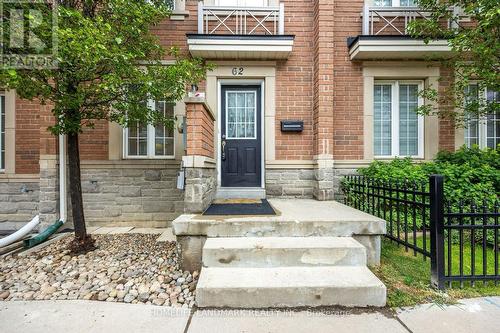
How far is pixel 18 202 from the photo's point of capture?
5.52m

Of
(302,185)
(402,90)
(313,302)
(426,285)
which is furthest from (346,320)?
(402,90)

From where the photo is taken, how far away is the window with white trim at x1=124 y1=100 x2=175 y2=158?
5.55 metres

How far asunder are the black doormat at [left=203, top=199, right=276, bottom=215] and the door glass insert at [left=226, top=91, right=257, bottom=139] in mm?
1876

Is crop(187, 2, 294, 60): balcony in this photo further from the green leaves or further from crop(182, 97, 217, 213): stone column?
crop(182, 97, 217, 213): stone column

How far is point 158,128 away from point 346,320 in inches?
196

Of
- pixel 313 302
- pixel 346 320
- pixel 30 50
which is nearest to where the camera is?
pixel 346 320

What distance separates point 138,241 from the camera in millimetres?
4496

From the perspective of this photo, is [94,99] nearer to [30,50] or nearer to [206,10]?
[30,50]

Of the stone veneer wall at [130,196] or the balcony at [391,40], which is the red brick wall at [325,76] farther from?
the stone veneer wall at [130,196]

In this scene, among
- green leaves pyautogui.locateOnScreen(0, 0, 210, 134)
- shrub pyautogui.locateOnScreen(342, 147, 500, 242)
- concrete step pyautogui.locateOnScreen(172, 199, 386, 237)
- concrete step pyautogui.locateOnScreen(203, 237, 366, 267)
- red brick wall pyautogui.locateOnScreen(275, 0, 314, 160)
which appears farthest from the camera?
red brick wall pyautogui.locateOnScreen(275, 0, 314, 160)

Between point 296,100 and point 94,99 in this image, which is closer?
point 94,99

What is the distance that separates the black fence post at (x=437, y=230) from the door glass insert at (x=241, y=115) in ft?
12.1

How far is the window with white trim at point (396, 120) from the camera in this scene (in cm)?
571

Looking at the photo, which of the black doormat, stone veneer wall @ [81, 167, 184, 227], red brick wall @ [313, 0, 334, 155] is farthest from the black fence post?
stone veneer wall @ [81, 167, 184, 227]
